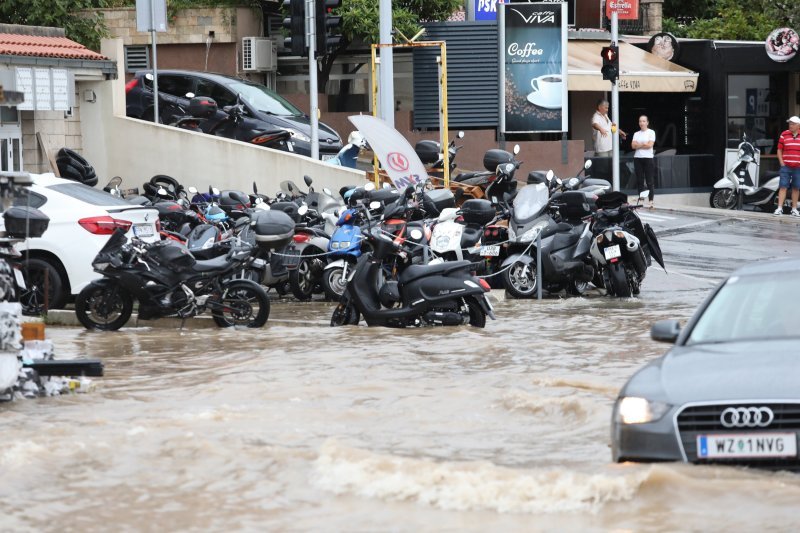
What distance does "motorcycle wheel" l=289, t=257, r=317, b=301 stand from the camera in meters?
17.7

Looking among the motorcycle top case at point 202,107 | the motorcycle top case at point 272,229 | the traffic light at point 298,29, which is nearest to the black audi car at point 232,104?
the motorcycle top case at point 202,107

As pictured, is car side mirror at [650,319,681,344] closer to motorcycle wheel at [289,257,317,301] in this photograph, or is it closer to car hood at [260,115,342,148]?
motorcycle wheel at [289,257,317,301]

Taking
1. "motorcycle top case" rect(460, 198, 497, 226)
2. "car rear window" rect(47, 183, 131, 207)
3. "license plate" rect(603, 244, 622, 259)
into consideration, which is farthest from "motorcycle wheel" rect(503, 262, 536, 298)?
"car rear window" rect(47, 183, 131, 207)

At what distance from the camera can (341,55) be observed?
33.0 m

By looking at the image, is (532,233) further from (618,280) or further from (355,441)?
(355,441)

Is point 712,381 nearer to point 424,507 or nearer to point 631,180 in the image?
point 424,507

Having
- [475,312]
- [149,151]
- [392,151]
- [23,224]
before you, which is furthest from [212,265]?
[149,151]

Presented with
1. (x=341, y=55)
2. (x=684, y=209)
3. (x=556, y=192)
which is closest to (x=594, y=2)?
(x=341, y=55)

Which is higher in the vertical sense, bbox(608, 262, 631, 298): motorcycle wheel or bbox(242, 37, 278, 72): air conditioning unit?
bbox(242, 37, 278, 72): air conditioning unit

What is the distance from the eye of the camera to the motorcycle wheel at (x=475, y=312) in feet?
47.8

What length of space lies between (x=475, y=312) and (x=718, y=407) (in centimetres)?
751

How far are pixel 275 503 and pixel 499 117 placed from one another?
864 inches

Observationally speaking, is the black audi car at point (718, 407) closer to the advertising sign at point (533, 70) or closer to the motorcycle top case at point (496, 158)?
the motorcycle top case at point (496, 158)

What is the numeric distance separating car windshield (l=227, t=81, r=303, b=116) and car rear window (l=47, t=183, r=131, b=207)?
11906mm
